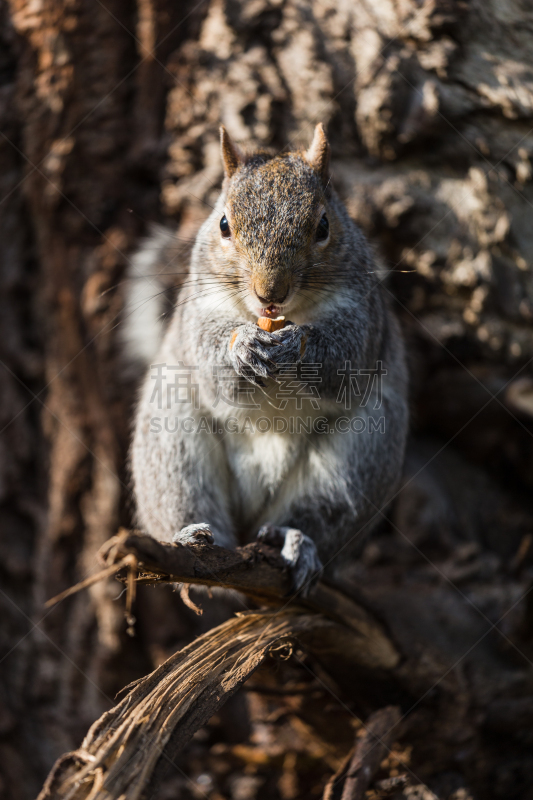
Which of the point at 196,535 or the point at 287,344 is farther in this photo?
the point at 287,344

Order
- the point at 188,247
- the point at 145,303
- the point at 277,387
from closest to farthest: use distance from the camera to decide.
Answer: the point at 277,387 → the point at 188,247 → the point at 145,303

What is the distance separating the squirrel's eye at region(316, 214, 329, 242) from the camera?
1556 mm

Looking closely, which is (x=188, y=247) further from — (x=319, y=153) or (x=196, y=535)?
(x=196, y=535)

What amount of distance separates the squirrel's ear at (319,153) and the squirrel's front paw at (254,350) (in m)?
0.51

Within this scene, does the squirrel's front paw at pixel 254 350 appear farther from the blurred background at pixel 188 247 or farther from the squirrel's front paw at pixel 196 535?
the blurred background at pixel 188 247

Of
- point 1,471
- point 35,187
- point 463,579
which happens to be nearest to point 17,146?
point 35,187

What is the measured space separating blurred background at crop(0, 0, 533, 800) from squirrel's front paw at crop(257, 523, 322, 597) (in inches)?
25.9

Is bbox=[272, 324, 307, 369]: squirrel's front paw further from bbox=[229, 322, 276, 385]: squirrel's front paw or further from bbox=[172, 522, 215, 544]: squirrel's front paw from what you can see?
bbox=[172, 522, 215, 544]: squirrel's front paw

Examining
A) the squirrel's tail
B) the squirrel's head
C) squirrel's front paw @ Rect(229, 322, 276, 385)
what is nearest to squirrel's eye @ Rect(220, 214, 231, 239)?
the squirrel's head

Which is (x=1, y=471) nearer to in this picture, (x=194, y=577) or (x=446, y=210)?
(x=194, y=577)

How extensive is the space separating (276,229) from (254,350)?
300 millimetres

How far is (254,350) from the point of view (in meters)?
1.41

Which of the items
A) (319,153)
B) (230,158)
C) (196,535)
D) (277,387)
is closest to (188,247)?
(230,158)

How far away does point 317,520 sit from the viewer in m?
1.70
